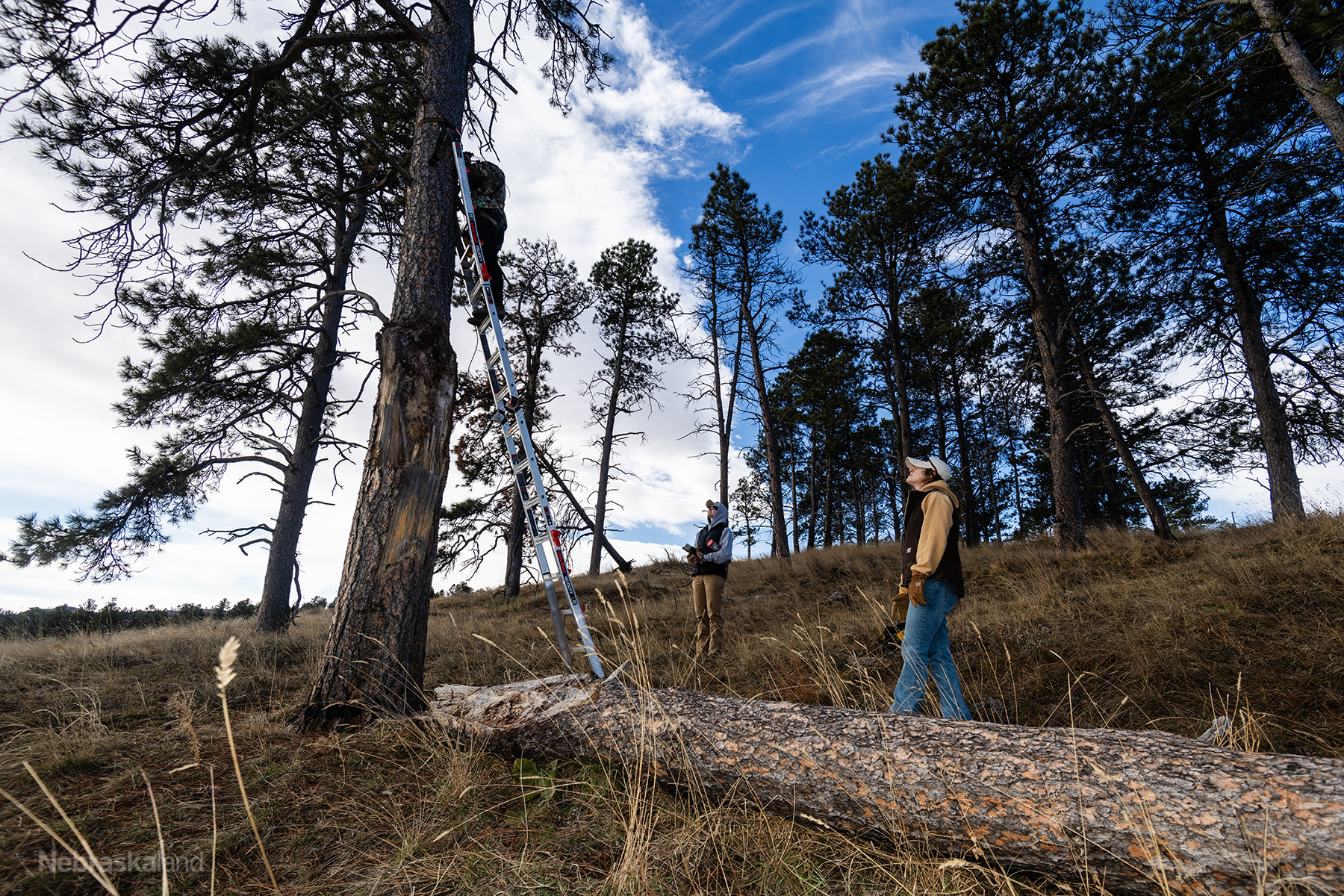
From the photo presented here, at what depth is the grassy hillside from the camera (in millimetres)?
2023

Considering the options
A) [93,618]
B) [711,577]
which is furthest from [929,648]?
[93,618]

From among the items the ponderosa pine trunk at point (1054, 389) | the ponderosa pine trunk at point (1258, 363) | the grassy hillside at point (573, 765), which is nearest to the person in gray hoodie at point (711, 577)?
the grassy hillside at point (573, 765)

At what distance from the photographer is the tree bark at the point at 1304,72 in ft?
21.0

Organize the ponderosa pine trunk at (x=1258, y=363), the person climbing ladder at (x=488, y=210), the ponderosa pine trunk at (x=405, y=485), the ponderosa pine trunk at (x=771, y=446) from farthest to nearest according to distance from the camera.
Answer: the ponderosa pine trunk at (x=771, y=446)
the ponderosa pine trunk at (x=1258, y=363)
the person climbing ladder at (x=488, y=210)
the ponderosa pine trunk at (x=405, y=485)

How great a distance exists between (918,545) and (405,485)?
12.2 feet

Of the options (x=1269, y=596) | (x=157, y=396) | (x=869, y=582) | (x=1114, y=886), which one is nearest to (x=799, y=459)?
(x=869, y=582)

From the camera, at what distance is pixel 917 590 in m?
3.70

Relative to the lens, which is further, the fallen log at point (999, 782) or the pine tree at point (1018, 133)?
the pine tree at point (1018, 133)

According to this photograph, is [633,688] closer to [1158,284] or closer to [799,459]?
[1158,284]

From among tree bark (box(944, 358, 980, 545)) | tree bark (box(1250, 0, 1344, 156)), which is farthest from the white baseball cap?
tree bark (box(944, 358, 980, 545))

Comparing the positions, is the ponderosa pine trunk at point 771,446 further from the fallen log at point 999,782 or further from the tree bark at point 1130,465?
the fallen log at point 999,782

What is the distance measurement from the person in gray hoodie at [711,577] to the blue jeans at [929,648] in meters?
3.01

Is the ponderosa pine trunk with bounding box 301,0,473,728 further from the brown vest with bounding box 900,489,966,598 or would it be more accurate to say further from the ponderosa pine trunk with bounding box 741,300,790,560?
the ponderosa pine trunk with bounding box 741,300,790,560

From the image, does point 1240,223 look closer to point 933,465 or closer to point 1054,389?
point 1054,389
